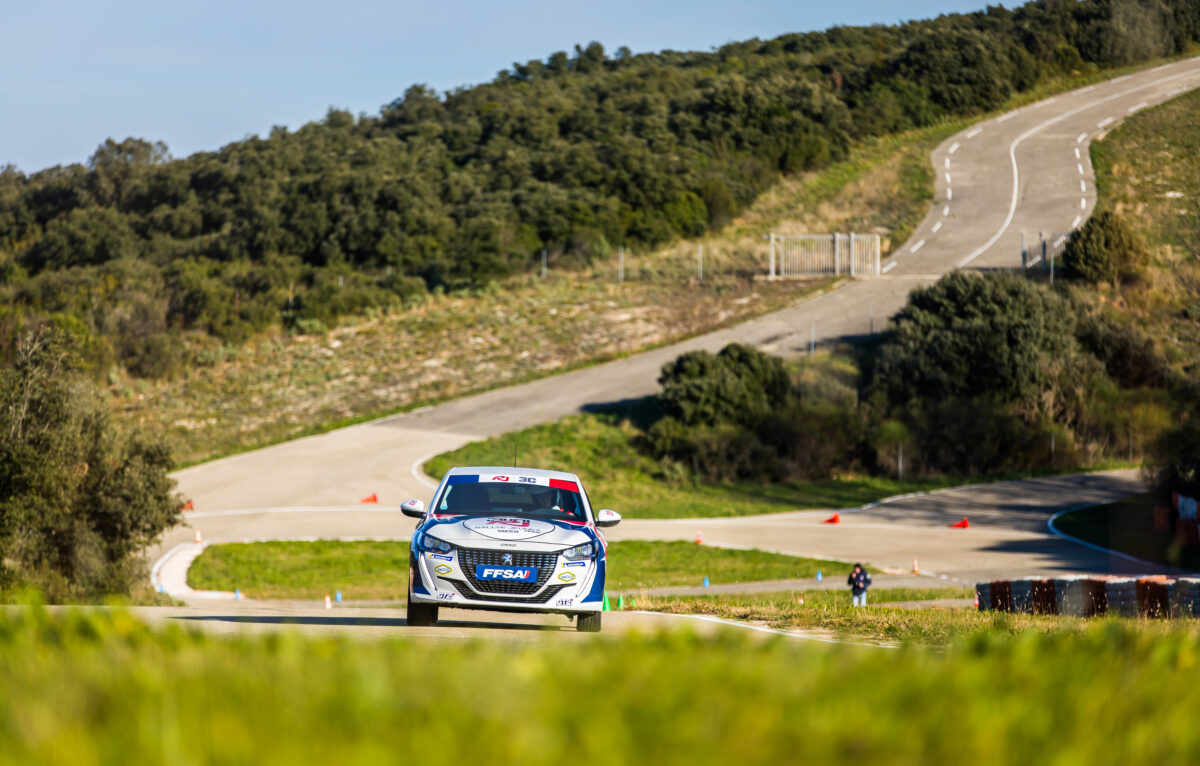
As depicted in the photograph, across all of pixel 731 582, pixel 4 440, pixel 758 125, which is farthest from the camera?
pixel 758 125

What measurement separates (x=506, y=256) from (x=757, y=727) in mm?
62824

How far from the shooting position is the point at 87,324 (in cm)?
5434

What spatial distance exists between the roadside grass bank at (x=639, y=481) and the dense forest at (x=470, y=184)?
19.5 m

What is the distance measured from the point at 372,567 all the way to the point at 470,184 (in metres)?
51.7

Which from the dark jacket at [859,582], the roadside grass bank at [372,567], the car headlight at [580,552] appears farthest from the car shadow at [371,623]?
the roadside grass bank at [372,567]

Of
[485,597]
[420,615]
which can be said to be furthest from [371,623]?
[485,597]

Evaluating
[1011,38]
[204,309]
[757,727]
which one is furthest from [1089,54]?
[757,727]

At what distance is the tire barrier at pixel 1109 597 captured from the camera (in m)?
16.0

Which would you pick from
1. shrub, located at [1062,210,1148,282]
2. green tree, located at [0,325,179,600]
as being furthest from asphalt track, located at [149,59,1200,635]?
shrub, located at [1062,210,1148,282]

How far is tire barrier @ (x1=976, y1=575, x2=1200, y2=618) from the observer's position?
16000 millimetres

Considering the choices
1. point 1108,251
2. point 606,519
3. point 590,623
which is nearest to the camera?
point 590,623

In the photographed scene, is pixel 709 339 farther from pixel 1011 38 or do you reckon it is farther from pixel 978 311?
pixel 1011 38

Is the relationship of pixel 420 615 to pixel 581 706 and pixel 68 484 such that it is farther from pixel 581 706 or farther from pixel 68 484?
pixel 68 484

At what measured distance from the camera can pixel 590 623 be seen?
12164 mm
